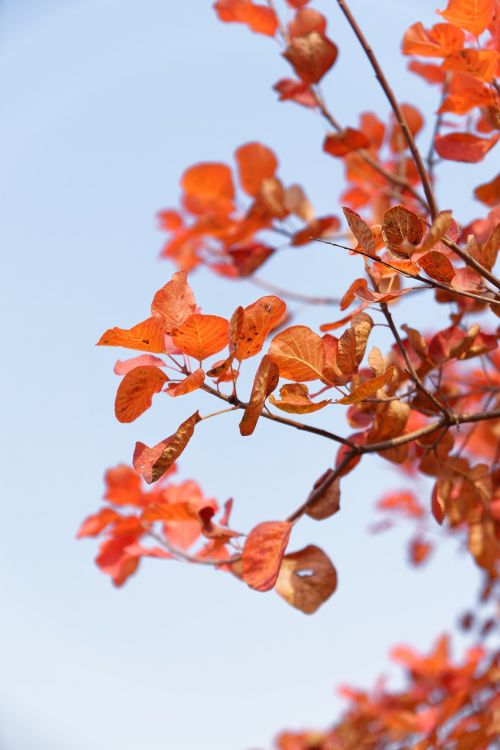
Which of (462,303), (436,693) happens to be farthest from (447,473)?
(436,693)

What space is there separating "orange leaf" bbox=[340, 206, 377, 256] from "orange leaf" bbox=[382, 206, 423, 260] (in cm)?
1

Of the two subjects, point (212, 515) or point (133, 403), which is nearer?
point (133, 403)

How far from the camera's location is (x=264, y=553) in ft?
2.59

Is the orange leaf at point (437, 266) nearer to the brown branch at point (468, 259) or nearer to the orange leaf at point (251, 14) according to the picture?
the brown branch at point (468, 259)

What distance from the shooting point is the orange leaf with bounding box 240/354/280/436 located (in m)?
0.65

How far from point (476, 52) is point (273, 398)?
48 cm

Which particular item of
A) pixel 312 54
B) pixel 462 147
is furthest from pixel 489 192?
pixel 312 54

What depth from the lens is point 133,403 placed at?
0.71 metres

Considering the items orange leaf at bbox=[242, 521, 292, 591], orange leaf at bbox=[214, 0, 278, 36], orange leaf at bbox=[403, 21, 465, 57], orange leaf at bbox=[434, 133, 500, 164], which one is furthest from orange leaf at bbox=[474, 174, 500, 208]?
orange leaf at bbox=[242, 521, 292, 591]

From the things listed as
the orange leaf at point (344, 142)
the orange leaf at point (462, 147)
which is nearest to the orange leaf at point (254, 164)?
the orange leaf at point (344, 142)

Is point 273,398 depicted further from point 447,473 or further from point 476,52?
point 476,52

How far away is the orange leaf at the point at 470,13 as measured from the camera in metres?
0.82

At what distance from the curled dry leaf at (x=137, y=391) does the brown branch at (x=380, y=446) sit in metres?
0.22

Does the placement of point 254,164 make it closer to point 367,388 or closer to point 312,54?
point 312,54
